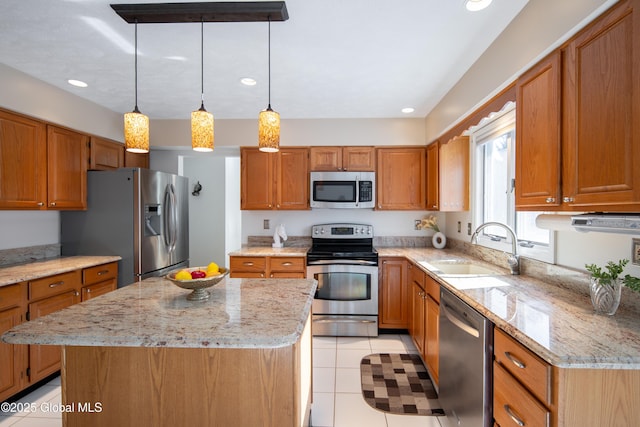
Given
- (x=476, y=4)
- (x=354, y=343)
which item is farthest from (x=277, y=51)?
(x=354, y=343)

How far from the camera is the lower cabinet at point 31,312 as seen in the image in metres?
2.06

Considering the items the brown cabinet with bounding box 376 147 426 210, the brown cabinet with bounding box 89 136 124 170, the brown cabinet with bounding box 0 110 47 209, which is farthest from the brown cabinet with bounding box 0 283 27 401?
the brown cabinet with bounding box 376 147 426 210

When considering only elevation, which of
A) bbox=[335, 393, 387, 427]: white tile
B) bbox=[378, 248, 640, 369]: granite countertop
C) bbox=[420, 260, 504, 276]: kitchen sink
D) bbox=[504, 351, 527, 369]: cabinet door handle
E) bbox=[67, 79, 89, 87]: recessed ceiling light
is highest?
bbox=[67, 79, 89, 87]: recessed ceiling light

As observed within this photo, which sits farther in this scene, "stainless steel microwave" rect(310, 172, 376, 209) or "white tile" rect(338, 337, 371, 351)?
"stainless steel microwave" rect(310, 172, 376, 209)

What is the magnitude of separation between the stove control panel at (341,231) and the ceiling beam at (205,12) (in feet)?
8.10

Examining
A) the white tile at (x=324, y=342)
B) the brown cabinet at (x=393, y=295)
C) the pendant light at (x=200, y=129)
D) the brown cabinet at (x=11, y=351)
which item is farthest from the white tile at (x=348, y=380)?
the brown cabinet at (x=11, y=351)

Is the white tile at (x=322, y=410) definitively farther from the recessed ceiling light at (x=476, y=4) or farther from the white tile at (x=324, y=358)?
A: the recessed ceiling light at (x=476, y=4)

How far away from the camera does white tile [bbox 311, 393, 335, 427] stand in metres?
1.96

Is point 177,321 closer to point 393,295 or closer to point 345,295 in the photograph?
point 345,295

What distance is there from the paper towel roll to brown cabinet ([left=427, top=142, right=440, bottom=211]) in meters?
1.59

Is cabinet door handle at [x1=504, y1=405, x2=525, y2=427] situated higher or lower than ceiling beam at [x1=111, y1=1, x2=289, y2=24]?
lower

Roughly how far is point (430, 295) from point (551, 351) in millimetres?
1447

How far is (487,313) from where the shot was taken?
1379 millimetres

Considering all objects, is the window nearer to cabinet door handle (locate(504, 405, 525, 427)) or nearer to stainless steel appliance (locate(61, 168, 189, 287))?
cabinet door handle (locate(504, 405, 525, 427))
